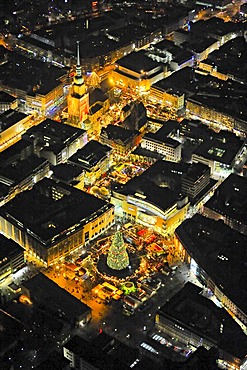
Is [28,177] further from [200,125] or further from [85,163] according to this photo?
[200,125]

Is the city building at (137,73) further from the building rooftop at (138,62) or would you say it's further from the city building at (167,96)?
the city building at (167,96)

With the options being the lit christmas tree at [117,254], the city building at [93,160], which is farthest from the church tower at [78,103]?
the lit christmas tree at [117,254]

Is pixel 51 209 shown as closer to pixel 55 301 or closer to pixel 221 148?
pixel 55 301

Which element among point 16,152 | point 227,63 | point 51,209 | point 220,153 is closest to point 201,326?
point 51,209

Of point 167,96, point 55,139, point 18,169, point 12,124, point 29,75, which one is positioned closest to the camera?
point 18,169

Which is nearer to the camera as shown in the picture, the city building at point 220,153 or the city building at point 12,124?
the city building at point 220,153

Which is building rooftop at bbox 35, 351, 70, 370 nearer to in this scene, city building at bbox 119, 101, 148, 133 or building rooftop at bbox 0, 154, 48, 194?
building rooftop at bbox 0, 154, 48, 194
